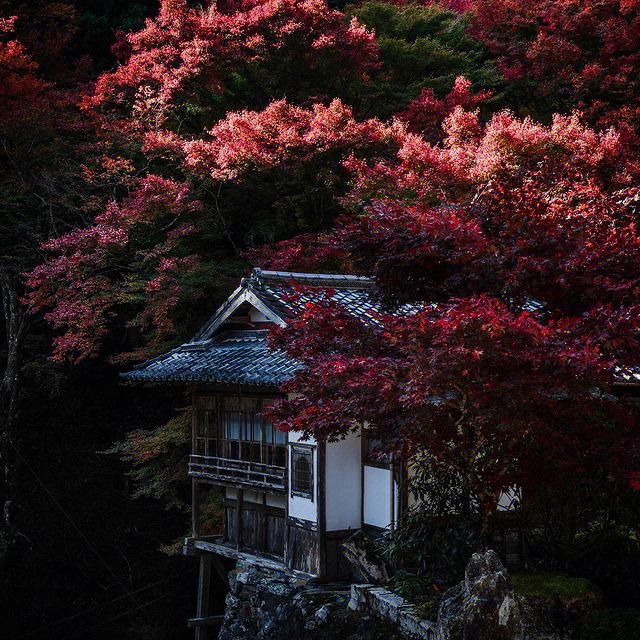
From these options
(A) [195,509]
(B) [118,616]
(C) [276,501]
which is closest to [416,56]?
(A) [195,509]

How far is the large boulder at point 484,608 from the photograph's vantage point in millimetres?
8016

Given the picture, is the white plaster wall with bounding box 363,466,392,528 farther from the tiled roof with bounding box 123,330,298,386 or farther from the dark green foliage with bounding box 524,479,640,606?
the dark green foliage with bounding box 524,479,640,606

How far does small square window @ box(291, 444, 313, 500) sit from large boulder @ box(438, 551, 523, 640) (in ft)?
18.5

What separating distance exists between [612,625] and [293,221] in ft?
52.0

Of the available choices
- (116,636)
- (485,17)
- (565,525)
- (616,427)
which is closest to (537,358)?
(616,427)

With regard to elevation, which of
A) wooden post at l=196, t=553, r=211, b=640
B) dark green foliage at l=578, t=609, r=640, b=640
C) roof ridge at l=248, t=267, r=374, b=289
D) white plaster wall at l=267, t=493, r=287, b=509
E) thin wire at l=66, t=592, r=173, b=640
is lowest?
thin wire at l=66, t=592, r=173, b=640

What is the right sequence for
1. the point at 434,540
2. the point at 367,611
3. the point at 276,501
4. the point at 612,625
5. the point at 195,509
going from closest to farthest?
the point at 612,625
the point at 434,540
the point at 367,611
the point at 276,501
the point at 195,509

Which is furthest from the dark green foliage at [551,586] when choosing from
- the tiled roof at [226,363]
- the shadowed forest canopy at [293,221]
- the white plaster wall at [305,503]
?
the tiled roof at [226,363]

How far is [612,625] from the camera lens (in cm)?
937

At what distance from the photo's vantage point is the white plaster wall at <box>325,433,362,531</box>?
13.9m

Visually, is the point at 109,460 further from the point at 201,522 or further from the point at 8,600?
the point at 201,522

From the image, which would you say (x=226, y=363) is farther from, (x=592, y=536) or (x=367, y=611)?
(x=592, y=536)

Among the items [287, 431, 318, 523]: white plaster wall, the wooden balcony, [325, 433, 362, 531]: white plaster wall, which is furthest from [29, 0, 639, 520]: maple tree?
the wooden balcony

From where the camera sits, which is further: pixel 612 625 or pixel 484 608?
A: pixel 612 625
